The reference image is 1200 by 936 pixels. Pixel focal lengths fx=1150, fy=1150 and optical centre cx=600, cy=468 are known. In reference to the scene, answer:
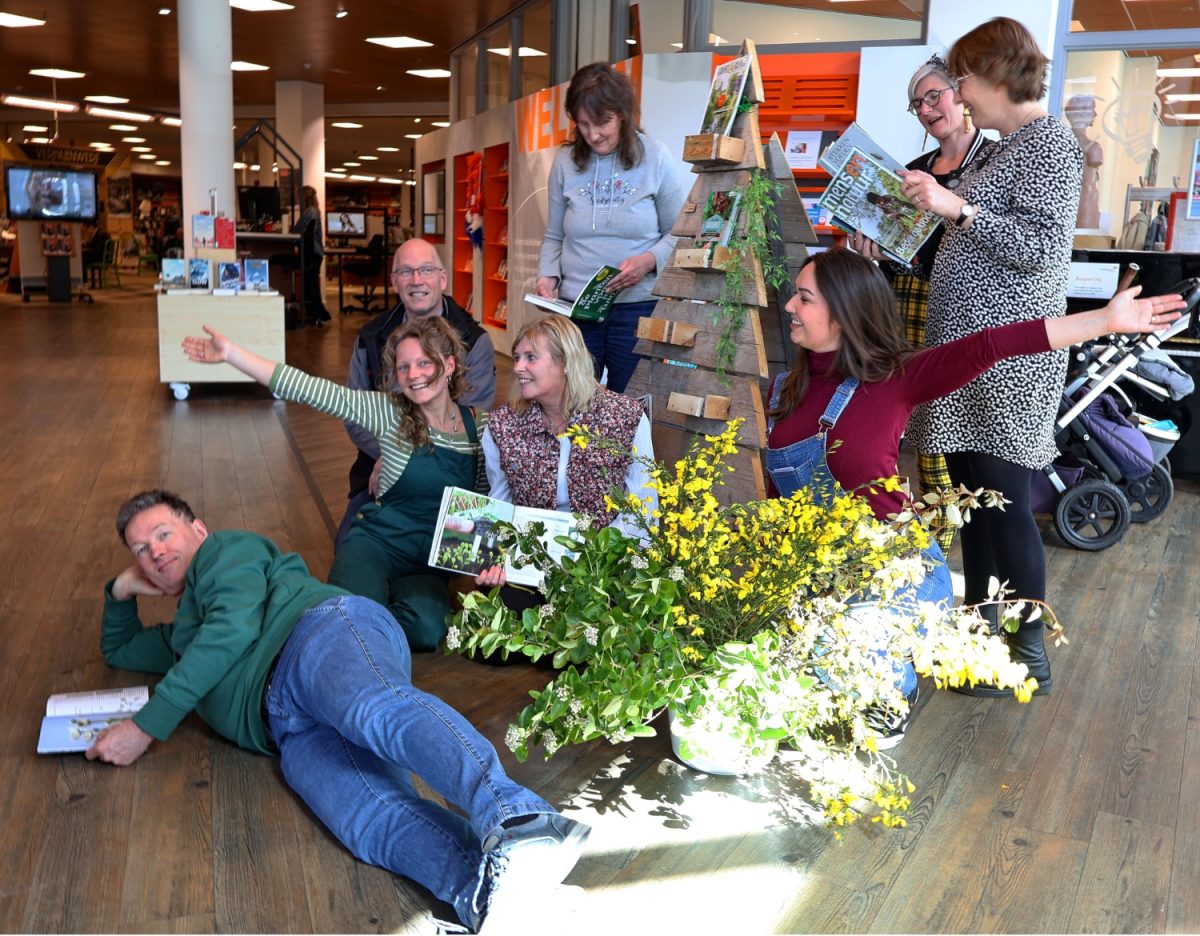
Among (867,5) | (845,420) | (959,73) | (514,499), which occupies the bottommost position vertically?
(514,499)

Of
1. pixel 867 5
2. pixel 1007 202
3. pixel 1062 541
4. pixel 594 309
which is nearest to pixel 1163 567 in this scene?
pixel 1062 541

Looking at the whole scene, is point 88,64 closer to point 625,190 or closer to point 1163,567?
point 625,190

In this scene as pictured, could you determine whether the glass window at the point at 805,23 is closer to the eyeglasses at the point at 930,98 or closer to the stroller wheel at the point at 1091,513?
the stroller wheel at the point at 1091,513

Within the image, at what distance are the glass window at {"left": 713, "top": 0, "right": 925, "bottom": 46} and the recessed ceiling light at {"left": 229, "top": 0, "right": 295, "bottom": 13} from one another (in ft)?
20.1

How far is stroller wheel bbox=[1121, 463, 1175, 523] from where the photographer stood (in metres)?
4.82

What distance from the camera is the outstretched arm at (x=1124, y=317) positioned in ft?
7.66

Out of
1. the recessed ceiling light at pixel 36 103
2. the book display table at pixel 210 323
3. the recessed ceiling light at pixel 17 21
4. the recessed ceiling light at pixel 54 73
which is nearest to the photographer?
the book display table at pixel 210 323

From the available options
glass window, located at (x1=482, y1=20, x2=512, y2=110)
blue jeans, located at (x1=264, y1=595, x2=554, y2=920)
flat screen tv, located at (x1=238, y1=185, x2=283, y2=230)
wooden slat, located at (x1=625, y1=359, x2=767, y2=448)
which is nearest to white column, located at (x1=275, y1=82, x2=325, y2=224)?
flat screen tv, located at (x1=238, y1=185, x2=283, y2=230)

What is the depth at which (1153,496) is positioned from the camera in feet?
16.2

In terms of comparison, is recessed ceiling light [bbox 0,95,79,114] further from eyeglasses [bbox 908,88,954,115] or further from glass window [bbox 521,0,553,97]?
eyeglasses [bbox 908,88,954,115]

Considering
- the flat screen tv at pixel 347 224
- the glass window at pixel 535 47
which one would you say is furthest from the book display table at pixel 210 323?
the flat screen tv at pixel 347 224

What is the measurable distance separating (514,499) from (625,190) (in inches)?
44.7

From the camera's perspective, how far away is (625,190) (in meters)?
3.68

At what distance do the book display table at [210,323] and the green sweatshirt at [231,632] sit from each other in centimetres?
532
